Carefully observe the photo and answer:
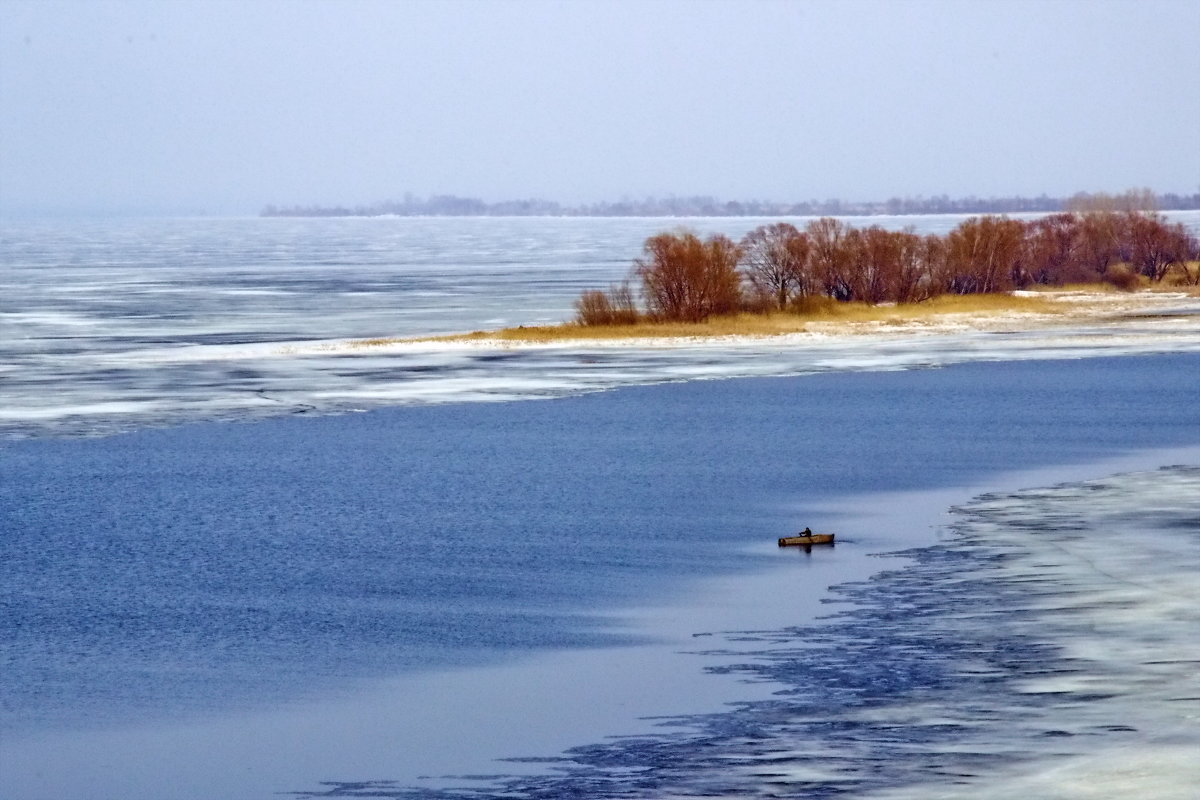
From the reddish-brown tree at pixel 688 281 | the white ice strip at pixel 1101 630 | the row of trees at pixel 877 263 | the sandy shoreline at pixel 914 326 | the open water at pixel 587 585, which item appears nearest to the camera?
the white ice strip at pixel 1101 630

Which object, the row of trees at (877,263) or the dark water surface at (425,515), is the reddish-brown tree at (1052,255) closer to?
the row of trees at (877,263)

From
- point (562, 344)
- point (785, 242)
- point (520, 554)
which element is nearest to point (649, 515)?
point (520, 554)

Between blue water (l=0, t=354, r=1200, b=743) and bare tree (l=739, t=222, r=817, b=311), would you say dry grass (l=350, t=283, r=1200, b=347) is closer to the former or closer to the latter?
bare tree (l=739, t=222, r=817, b=311)

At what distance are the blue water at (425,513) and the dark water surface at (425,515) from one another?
0.05 metres

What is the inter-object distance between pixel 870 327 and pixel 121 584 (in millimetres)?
37914

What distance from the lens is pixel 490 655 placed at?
47.0 ft

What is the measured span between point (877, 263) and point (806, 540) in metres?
43.1

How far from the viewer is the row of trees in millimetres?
53531

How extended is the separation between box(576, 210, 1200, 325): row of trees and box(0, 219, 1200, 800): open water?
1442 cm

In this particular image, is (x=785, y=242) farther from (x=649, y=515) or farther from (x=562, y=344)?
(x=649, y=515)

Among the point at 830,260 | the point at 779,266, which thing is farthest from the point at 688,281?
the point at 830,260

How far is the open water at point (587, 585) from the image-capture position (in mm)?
11359

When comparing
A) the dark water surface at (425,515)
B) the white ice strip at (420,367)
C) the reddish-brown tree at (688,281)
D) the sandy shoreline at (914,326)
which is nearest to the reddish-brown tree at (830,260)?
the sandy shoreline at (914,326)

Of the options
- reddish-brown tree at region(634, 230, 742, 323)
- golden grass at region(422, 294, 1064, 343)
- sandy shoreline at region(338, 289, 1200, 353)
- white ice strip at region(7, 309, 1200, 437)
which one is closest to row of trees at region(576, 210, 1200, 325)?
reddish-brown tree at region(634, 230, 742, 323)
